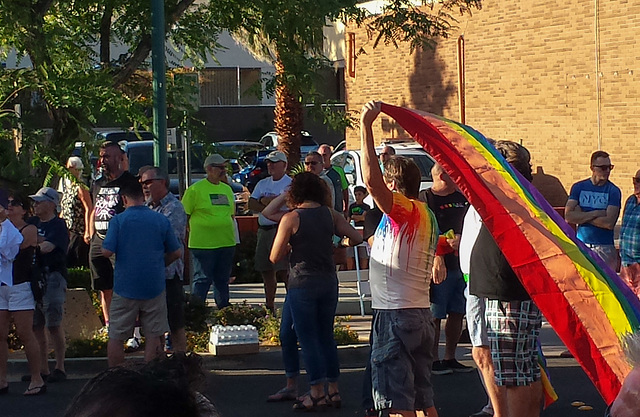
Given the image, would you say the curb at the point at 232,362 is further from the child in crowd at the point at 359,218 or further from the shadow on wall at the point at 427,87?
the shadow on wall at the point at 427,87

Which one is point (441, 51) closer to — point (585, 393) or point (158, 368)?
point (585, 393)

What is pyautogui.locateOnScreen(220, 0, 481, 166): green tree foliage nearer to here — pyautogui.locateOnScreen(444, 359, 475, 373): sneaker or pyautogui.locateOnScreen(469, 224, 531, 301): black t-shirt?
pyautogui.locateOnScreen(444, 359, 475, 373): sneaker

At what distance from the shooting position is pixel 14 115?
9781 mm

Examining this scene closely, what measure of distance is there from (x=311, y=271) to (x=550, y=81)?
57.0ft

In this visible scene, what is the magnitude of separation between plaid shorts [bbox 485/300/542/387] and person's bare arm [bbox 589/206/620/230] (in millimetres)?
3934

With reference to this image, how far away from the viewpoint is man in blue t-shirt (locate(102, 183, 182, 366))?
315 inches

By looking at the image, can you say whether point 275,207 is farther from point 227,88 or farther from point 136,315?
point 227,88

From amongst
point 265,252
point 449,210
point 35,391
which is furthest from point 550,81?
point 35,391

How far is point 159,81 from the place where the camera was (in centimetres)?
1023

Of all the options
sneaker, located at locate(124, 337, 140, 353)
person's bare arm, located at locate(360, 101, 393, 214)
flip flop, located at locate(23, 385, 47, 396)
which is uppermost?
person's bare arm, located at locate(360, 101, 393, 214)

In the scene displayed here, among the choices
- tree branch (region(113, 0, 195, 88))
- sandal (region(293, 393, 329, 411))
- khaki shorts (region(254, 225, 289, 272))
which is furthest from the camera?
khaki shorts (region(254, 225, 289, 272))

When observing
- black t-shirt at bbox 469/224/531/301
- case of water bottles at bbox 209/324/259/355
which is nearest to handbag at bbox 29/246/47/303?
case of water bottles at bbox 209/324/259/355

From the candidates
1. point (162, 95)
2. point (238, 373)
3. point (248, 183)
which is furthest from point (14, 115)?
point (248, 183)

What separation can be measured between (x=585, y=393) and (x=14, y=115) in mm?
5764
